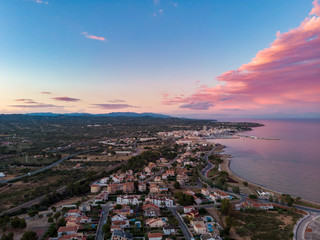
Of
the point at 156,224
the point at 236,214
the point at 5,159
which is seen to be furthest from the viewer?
the point at 5,159

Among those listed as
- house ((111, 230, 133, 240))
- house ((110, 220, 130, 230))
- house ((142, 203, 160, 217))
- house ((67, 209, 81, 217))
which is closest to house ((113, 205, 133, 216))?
house ((142, 203, 160, 217))

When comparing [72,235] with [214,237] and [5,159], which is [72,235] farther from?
[5,159]

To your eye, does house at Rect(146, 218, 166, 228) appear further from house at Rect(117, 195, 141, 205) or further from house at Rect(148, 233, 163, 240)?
house at Rect(117, 195, 141, 205)

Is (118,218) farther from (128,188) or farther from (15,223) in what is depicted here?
(128,188)

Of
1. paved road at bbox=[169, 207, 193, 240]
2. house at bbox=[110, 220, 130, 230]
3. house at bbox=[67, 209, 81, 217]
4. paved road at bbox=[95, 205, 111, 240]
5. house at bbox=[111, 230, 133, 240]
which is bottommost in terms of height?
paved road at bbox=[95, 205, 111, 240]

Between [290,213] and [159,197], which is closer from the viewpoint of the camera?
[290,213]

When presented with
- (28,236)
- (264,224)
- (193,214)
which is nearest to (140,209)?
(193,214)

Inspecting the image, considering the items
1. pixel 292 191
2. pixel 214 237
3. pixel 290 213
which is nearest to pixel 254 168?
pixel 292 191

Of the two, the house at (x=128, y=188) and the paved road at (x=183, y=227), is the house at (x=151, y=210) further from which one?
the house at (x=128, y=188)
